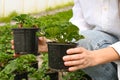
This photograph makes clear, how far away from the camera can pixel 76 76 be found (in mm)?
3336

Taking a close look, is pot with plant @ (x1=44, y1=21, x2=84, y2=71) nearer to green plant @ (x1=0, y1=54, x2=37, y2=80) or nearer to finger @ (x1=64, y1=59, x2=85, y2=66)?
finger @ (x1=64, y1=59, x2=85, y2=66)

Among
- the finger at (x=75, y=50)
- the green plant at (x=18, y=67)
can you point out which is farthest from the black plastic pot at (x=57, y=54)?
the green plant at (x=18, y=67)

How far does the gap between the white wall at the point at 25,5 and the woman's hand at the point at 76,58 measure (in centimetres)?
672

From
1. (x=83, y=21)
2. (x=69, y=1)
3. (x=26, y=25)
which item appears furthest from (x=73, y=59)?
(x=69, y=1)

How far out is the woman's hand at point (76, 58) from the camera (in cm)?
235

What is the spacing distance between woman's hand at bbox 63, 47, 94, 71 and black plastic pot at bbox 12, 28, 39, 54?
0.86 m

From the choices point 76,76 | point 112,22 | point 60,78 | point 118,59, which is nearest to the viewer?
point 118,59

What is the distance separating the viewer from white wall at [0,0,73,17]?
29.7 feet

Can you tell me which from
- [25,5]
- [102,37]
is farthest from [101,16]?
[25,5]

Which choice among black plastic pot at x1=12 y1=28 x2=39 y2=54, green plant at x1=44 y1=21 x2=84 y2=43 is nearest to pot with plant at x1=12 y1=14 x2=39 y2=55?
black plastic pot at x1=12 y1=28 x2=39 y2=54

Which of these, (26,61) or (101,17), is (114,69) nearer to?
(101,17)

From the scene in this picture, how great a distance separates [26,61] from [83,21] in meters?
0.68

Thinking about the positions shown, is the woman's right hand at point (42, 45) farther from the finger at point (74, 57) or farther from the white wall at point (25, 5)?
the white wall at point (25, 5)

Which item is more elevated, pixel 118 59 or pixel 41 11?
pixel 41 11
